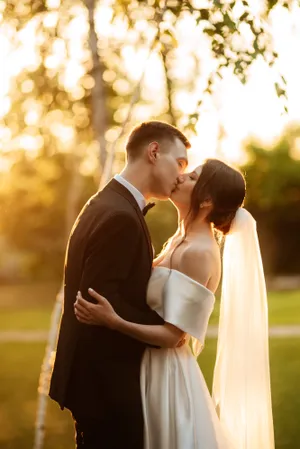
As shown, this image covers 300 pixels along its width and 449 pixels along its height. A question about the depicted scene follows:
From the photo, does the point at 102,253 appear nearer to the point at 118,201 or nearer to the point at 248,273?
the point at 118,201

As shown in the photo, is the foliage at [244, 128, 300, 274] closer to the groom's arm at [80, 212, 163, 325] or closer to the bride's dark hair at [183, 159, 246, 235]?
the bride's dark hair at [183, 159, 246, 235]

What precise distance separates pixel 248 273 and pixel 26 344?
15087 millimetres

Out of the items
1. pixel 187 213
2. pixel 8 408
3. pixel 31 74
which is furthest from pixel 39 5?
pixel 8 408

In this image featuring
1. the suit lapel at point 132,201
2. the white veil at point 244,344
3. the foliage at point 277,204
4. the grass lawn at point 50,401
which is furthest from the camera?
the foliage at point 277,204

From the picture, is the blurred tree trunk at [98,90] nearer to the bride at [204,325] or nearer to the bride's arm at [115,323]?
the bride at [204,325]

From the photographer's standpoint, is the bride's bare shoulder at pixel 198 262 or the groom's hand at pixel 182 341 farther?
the groom's hand at pixel 182 341

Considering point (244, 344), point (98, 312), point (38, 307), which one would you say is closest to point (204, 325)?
point (244, 344)

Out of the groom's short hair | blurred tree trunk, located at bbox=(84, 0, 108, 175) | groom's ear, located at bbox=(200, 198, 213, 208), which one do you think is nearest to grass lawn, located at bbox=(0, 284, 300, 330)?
blurred tree trunk, located at bbox=(84, 0, 108, 175)

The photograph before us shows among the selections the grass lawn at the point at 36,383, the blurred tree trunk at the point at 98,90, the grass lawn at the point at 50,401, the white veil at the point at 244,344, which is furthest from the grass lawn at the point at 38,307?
the white veil at the point at 244,344

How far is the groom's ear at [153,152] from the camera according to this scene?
3787mm

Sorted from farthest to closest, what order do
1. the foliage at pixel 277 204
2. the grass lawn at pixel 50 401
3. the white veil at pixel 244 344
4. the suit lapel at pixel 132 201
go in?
1. the foliage at pixel 277 204
2. the grass lawn at pixel 50 401
3. the white veil at pixel 244 344
4. the suit lapel at pixel 132 201

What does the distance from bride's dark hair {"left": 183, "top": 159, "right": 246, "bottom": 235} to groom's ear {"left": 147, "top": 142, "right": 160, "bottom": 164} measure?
0.84 feet

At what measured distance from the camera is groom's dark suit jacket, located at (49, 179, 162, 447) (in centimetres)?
354

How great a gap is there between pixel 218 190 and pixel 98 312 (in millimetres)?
844
